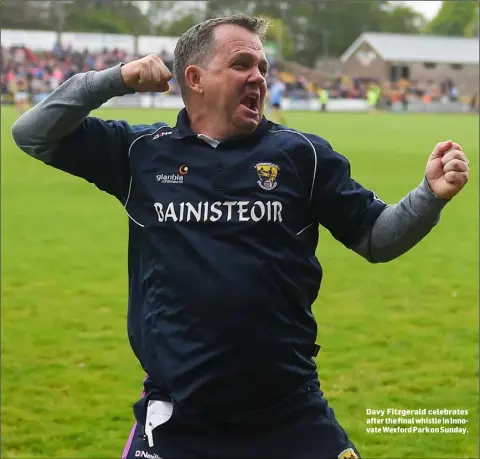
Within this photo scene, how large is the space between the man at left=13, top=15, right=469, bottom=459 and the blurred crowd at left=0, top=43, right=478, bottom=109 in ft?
25.9

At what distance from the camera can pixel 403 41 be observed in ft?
50.3

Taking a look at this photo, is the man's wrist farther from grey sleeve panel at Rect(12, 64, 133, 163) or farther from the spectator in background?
the spectator in background

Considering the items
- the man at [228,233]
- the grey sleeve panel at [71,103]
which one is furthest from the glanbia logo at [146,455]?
the grey sleeve panel at [71,103]

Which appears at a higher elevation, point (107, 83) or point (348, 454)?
point (107, 83)

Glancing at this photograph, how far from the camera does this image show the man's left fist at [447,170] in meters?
2.01

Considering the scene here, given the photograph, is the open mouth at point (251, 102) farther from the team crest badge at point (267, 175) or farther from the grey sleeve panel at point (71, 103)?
the grey sleeve panel at point (71, 103)

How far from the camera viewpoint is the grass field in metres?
4.27

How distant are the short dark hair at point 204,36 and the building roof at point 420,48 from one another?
26.8 ft

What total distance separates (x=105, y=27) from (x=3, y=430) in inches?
318

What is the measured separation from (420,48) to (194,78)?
14.7m

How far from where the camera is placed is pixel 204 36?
87.8 inches

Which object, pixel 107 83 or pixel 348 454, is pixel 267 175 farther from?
pixel 348 454

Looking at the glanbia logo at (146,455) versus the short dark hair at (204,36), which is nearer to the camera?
the glanbia logo at (146,455)

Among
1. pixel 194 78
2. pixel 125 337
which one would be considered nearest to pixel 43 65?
pixel 125 337
